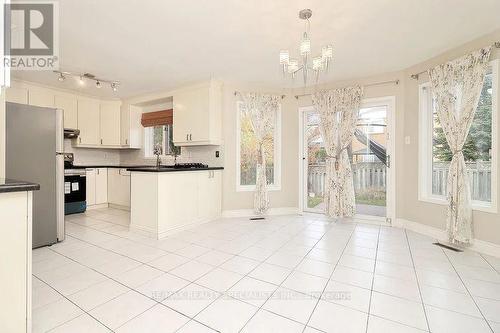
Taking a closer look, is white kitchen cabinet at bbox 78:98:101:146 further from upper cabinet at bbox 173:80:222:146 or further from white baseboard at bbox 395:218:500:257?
white baseboard at bbox 395:218:500:257

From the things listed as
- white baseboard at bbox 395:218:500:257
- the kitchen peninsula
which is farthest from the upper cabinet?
white baseboard at bbox 395:218:500:257

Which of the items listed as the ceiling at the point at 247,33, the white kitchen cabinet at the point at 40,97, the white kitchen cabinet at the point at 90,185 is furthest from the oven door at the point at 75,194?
the ceiling at the point at 247,33

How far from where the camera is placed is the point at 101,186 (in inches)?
195

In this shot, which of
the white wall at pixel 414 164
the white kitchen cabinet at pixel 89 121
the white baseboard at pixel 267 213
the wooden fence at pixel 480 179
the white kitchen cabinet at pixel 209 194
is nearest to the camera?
the wooden fence at pixel 480 179

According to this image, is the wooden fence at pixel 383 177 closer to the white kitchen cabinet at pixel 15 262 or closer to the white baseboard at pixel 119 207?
the white baseboard at pixel 119 207

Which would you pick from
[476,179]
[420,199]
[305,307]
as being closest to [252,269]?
[305,307]

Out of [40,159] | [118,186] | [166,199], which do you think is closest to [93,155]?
[118,186]

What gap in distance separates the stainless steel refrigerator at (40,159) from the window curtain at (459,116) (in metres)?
4.78

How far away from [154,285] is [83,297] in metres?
0.49

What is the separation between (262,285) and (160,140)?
165 inches

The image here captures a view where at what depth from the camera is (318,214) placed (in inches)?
170

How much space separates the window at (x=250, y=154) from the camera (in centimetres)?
425

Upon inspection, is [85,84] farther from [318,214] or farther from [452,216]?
[452,216]

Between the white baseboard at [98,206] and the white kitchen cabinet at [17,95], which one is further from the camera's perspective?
the white baseboard at [98,206]
